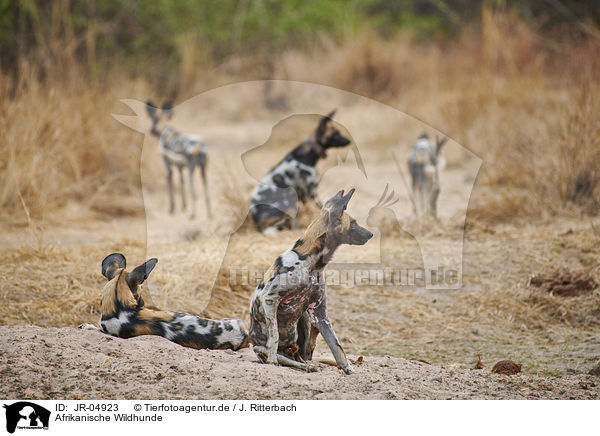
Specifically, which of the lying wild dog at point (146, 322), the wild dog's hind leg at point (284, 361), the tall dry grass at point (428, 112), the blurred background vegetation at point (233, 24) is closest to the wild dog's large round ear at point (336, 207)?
the wild dog's hind leg at point (284, 361)

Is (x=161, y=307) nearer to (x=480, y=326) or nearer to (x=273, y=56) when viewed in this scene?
(x=480, y=326)

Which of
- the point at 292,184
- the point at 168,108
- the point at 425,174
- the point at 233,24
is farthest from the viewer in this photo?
the point at 233,24

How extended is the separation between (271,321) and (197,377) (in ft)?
1.47

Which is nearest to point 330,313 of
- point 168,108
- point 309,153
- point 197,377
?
point 197,377

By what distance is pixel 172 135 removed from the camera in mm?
8492

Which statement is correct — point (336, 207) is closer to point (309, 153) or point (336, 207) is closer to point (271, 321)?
Answer: point (271, 321)

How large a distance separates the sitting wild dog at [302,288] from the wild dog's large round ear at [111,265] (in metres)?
0.98

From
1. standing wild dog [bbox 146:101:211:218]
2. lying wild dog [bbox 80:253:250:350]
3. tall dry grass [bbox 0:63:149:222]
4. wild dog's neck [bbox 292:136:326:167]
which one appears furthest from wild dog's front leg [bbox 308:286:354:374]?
standing wild dog [bbox 146:101:211:218]

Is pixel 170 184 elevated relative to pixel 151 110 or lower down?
lower down

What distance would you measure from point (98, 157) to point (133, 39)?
7426 mm

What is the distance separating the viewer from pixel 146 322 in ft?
12.4

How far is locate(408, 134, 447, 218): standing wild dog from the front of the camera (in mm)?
6875

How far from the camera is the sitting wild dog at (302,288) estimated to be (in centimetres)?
330

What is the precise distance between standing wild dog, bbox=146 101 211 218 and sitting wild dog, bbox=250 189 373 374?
481 centimetres
